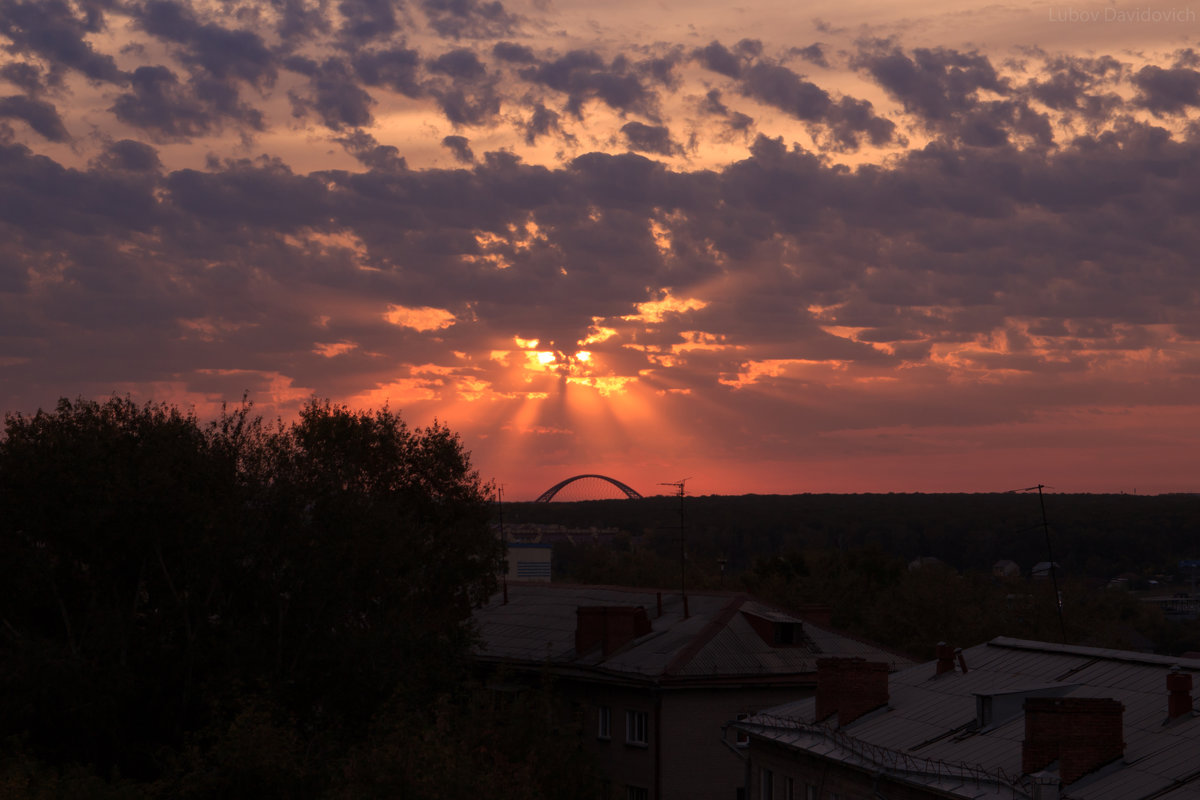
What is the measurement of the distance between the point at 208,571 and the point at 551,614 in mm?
26855

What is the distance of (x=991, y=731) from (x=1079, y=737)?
16.7 feet

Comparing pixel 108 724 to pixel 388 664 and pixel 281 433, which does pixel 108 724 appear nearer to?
pixel 388 664

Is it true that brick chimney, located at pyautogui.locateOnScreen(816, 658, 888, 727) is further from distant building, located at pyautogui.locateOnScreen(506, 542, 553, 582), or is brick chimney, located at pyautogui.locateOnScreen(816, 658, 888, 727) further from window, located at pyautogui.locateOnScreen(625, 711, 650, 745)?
distant building, located at pyautogui.locateOnScreen(506, 542, 553, 582)

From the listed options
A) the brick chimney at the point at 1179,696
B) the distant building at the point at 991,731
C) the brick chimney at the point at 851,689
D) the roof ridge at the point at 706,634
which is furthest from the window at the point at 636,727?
the brick chimney at the point at 1179,696

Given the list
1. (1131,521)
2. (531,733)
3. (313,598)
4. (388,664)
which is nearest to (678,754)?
(531,733)

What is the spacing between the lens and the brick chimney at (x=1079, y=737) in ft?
79.3

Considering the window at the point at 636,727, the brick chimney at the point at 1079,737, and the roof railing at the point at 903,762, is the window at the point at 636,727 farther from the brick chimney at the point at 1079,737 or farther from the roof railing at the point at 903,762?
the brick chimney at the point at 1079,737

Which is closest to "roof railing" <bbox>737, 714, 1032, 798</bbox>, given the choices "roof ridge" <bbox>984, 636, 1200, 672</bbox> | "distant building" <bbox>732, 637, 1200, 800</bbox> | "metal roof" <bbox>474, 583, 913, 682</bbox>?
"distant building" <bbox>732, 637, 1200, 800</bbox>

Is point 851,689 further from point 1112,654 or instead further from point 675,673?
point 675,673

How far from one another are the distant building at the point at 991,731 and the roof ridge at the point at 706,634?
9.97 metres

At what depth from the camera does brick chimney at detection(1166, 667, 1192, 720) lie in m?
25.5

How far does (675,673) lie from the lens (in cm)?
4878

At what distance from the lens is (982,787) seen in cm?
2508

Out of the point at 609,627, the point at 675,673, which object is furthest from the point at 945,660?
the point at 609,627
